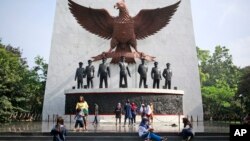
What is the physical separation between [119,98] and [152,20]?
23.3 ft

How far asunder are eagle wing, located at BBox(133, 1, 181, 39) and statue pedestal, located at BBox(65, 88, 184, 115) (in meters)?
5.35

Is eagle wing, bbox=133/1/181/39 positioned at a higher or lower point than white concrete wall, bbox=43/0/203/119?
higher

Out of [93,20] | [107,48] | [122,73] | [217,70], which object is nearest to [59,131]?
[122,73]

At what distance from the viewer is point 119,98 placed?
713 inches

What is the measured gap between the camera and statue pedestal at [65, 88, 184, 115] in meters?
18.1

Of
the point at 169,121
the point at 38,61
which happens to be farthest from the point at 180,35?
the point at 38,61

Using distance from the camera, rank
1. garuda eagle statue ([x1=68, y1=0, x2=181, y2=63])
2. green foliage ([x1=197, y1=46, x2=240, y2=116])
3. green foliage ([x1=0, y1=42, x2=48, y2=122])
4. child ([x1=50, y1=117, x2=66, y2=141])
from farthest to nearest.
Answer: green foliage ([x1=197, y1=46, x2=240, y2=116]) → garuda eagle statue ([x1=68, y1=0, x2=181, y2=63]) → green foliage ([x1=0, y1=42, x2=48, y2=122]) → child ([x1=50, y1=117, x2=66, y2=141])

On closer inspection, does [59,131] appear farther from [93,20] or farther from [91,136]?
[93,20]

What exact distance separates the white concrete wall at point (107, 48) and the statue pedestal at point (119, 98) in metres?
4.76

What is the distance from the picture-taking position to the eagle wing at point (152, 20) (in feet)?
74.9

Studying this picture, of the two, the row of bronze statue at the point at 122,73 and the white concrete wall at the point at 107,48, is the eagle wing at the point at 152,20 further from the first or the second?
the row of bronze statue at the point at 122,73

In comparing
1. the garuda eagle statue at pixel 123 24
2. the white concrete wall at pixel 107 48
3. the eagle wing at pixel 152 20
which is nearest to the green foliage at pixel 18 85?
the white concrete wall at pixel 107 48

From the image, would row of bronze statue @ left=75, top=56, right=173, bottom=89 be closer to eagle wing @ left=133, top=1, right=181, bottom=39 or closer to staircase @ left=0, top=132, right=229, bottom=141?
eagle wing @ left=133, top=1, right=181, bottom=39

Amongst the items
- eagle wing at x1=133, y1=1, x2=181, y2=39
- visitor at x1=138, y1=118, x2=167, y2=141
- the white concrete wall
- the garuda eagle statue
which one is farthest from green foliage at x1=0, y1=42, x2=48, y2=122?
visitor at x1=138, y1=118, x2=167, y2=141
